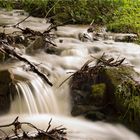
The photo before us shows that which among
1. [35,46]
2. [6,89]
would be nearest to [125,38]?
[35,46]

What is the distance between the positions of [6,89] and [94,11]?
5.54 meters

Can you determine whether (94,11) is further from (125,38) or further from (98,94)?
(98,94)

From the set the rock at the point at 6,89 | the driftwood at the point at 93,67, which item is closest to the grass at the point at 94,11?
the driftwood at the point at 93,67

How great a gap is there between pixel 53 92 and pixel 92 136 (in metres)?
1.12

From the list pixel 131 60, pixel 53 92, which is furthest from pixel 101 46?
pixel 53 92

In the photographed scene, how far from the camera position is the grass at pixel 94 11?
399 inches

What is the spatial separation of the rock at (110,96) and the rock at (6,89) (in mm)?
945

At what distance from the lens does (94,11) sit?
10.6 metres

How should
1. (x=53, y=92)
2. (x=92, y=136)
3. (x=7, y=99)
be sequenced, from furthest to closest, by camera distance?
(x=53, y=92), (x=7, y=99), (x=92, y=136)

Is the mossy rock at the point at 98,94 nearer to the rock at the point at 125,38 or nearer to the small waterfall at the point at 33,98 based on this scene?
the small waterfall at the point at 33,98

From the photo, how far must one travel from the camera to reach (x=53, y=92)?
615 cm

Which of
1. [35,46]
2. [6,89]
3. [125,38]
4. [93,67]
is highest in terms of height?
[93,67]

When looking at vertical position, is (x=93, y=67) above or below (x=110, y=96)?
above

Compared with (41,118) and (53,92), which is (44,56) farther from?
(41,118)
